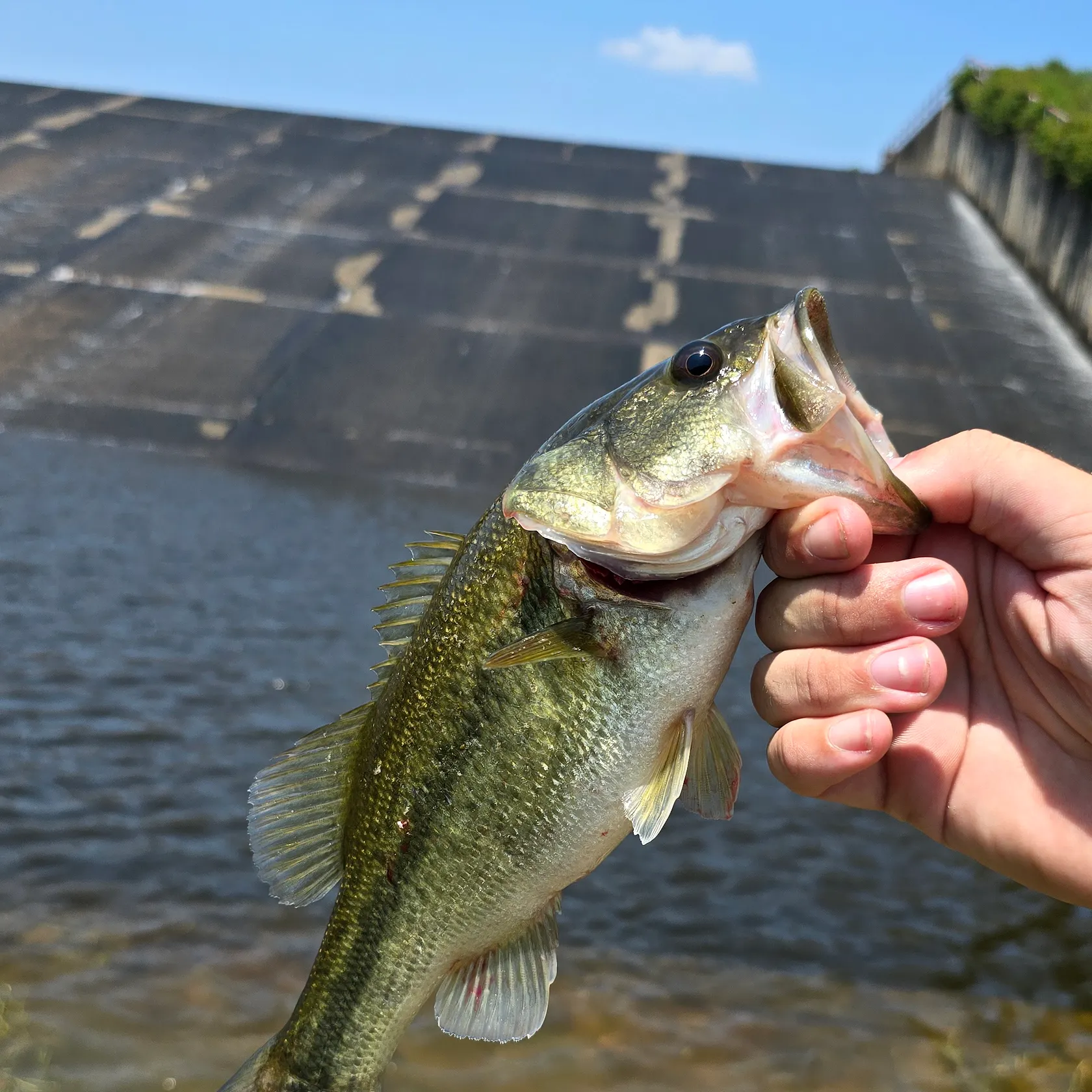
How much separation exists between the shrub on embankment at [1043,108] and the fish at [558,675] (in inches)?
690

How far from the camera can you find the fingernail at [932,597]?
259 centimetres

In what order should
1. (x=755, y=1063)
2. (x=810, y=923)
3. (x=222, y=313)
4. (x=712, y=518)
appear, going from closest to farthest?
(x=712, y=518), (x=755, y=1063), (x=810, y=923), (x=222, y=313)

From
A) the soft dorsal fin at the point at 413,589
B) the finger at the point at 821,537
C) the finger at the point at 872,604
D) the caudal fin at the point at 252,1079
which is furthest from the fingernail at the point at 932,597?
the caudal fin at the point at 252,1079

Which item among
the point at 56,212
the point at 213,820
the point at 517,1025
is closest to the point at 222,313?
the point at 56,212

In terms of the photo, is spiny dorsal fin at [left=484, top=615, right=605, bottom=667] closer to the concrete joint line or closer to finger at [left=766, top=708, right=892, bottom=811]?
finger at [left=766, top=708, right=892, bottom=811]

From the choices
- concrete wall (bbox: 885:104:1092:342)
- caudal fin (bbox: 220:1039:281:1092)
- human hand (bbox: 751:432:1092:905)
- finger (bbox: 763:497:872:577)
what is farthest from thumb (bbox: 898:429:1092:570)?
concrete wall (bbox: 885:104:1092:342)

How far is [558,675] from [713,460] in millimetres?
539

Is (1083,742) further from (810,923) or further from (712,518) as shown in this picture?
(810,923)

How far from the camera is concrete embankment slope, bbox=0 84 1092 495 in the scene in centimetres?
1346

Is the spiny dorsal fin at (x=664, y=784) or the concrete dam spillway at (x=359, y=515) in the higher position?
the spiny dorsal fin at (x=664, y=784)

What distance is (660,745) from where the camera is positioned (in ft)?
8.00

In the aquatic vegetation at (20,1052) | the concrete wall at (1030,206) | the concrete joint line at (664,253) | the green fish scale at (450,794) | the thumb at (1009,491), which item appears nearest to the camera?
the green fish scale at (450,794)

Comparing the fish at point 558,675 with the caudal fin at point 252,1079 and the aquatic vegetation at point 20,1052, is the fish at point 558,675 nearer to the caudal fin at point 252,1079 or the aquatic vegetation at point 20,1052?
the caudal fin at point 252,1079

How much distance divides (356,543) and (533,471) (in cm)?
818
